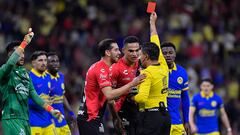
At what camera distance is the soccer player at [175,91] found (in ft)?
46.3

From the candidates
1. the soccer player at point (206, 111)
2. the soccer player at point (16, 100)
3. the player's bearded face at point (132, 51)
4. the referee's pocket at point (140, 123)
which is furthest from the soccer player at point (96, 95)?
the soccer player at point (206, 111)

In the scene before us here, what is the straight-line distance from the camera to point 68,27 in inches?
1017

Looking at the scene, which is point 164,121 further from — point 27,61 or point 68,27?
point 68,27

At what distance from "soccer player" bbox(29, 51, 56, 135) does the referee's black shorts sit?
10.3 ft

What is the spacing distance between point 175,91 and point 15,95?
11.9ft

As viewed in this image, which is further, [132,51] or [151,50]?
→ [132,51]

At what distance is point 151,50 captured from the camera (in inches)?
489

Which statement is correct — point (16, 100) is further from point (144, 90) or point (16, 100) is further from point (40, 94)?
point (40, 94)

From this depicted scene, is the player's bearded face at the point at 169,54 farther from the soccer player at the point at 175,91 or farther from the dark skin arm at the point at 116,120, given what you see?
the dark skin arm at the point at 116,120

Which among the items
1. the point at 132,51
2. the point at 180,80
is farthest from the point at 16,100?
the point at 180,80

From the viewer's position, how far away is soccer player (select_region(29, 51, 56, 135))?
592 inches

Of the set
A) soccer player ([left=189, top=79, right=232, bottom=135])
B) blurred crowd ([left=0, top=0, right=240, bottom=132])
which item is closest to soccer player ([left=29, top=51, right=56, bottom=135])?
soccer player ([left=189, top=79, right=232, bottom=135])

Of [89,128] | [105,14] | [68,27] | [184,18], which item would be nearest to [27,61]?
[68,27]

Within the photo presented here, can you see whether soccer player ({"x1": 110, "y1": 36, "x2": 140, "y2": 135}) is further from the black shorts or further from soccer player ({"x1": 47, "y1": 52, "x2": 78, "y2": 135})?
soccer player ({"x1": 47, "y1": 52, "x2": 78, "y2": 135})
